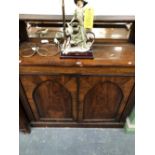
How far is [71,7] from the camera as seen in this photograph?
1446 mm

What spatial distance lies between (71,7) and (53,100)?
0.69m

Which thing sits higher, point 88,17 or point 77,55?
point 88,17

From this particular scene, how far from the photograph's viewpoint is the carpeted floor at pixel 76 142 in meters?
1.76

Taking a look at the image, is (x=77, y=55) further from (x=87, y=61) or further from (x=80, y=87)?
(x=80, y=87)

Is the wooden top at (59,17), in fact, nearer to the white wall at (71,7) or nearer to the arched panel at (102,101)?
the white wall at (71,7)

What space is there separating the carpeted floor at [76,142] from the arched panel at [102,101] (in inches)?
6.5

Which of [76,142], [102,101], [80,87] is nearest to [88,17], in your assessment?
[80,87]

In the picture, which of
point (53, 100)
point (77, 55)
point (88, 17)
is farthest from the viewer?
point (53, 100)

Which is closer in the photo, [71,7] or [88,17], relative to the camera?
[88,17]

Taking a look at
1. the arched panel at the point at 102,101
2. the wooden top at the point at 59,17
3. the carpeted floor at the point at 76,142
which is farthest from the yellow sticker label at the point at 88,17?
the carpeted floor at the point at 76,142

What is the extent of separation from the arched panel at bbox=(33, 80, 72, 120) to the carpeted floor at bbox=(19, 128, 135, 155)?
0.16 m

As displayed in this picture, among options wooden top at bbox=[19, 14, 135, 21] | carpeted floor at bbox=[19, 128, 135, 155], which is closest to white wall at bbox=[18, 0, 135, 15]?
wooden top at bbox=[19, 14, 135, 21]

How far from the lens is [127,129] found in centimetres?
188
